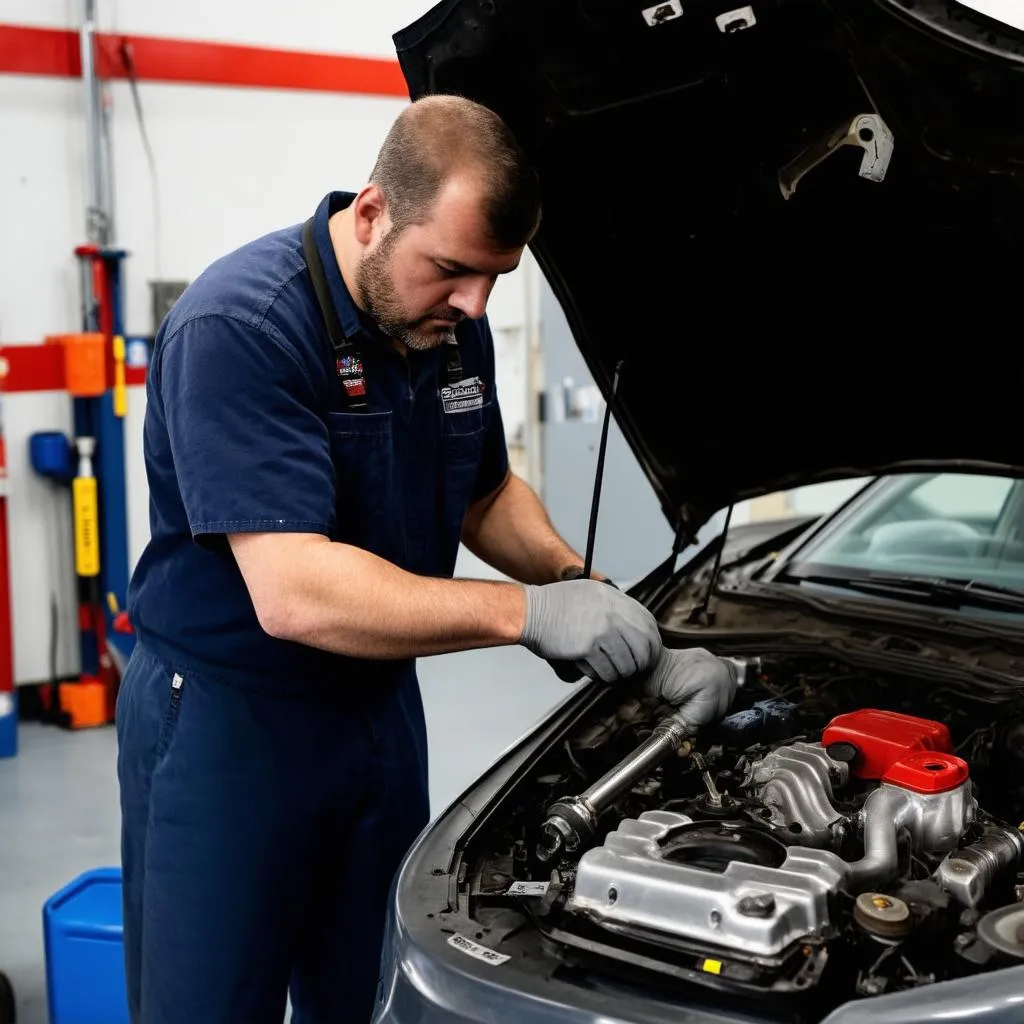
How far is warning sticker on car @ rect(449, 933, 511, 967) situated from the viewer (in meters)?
1.29

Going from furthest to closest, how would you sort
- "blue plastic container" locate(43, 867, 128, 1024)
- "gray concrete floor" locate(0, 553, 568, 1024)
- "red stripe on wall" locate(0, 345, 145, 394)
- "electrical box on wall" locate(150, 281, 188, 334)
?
"electrical box on wall" locate(150, 281, 188, 334), "red stripe on wall" locate(0, 345, 145, 394), "gray concrete floor" locate(0, 553, 568, 1024), "blue plastic container" locate(43, 867, 128, 1024)

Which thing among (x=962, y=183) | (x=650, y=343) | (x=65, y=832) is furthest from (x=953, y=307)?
(x=65, y=832)

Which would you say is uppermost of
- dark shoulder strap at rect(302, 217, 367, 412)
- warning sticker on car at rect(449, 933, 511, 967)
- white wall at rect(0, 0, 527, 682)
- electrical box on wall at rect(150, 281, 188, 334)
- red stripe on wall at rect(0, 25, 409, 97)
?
red stripe on wall at rect(0, 25, 409, 97)

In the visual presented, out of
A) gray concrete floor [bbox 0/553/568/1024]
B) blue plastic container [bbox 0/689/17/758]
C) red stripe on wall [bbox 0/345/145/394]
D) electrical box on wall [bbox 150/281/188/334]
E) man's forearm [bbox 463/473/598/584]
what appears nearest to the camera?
man's forearm [bbox 463/473/598/584]

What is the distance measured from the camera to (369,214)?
1.57 metres

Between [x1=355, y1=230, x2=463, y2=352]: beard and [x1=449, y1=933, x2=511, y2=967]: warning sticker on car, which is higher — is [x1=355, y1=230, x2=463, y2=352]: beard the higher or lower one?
the higher one

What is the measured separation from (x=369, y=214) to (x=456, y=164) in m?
0.16

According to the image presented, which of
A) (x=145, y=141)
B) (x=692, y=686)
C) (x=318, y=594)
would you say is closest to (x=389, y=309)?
(x=318, y=594)

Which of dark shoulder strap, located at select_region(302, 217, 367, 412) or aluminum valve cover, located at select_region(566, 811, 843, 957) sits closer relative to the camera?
aluminum valve cover, located at select_region(566, 811, 843, 957)

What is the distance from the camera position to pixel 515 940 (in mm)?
1348

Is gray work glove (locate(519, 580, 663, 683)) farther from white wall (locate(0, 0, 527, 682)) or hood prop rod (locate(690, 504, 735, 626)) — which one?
white wall (locate(0, 0, 527, 682))

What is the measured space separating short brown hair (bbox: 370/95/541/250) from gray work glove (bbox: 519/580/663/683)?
47cm

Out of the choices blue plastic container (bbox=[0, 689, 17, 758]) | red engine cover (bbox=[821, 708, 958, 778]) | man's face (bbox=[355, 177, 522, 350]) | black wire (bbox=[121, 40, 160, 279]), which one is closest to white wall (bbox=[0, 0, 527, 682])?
black wire (bbox=[121, 40, 160, 279])

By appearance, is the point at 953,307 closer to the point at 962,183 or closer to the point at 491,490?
the point at 962,183
